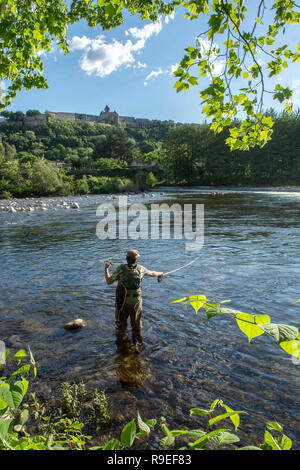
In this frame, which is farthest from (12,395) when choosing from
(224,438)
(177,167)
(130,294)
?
(177,167)

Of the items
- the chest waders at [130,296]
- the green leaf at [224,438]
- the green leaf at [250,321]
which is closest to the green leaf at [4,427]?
the green leaf at [224,438]

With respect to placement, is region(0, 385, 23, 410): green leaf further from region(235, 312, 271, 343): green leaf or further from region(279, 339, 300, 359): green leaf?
region(279, 339, 300, 359): green leaf

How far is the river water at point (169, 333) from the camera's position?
4513 millimetres

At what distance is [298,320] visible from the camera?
22.7 ft

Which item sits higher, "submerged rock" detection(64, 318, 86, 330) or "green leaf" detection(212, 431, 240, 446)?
"green leaf" detection(212, 431, 240, 446)

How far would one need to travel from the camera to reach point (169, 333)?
671 cm

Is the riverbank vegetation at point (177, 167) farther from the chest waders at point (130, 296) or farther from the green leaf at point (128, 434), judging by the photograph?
the green leaf at point (128, 434)

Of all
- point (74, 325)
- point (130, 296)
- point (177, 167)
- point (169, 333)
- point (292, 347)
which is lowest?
point (169, 333)

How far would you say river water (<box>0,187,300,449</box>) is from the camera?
451cm

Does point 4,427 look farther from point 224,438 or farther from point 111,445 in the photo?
point 224,438

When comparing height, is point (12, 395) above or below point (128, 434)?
above

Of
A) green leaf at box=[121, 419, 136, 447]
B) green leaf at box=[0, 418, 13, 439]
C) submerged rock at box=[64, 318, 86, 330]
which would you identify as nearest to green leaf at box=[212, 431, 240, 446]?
green leaf at box=[121, 419, 136, 447]

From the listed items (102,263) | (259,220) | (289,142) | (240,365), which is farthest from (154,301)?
(289,142)
